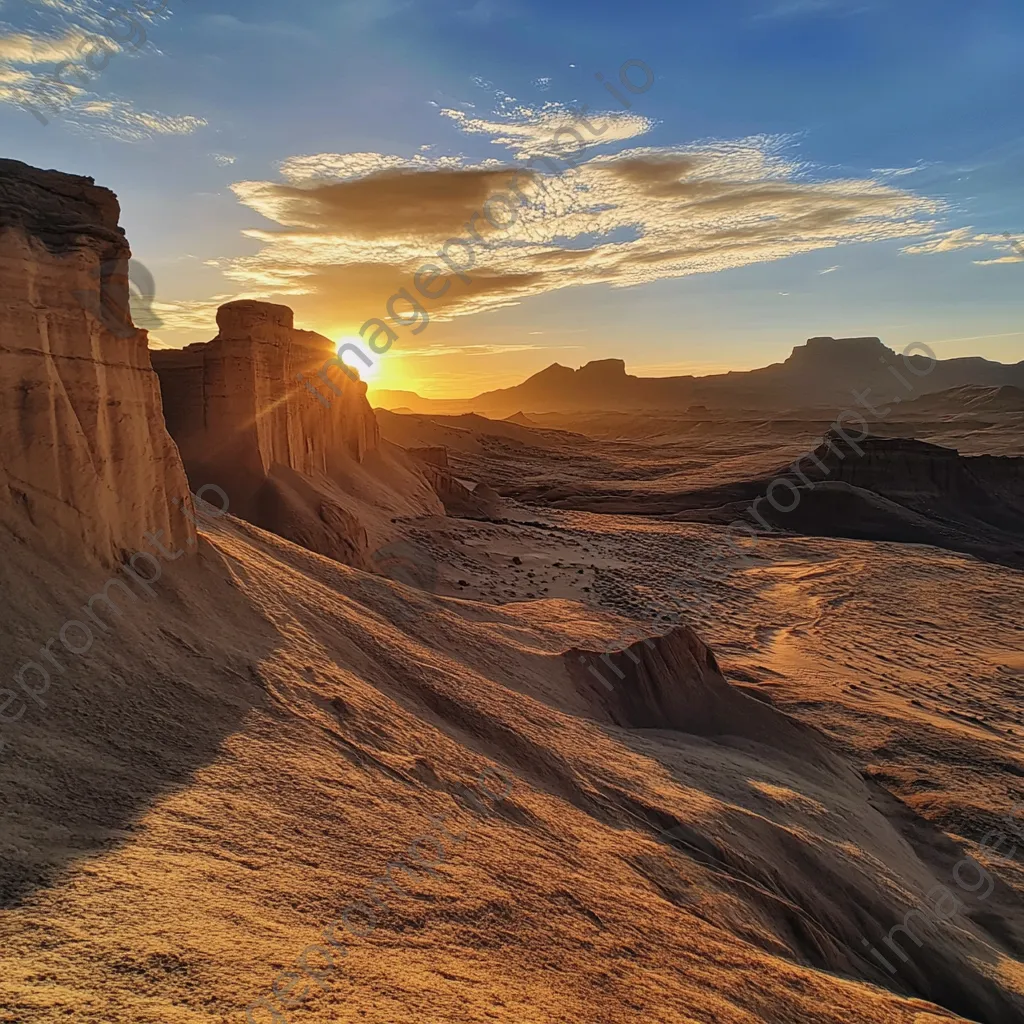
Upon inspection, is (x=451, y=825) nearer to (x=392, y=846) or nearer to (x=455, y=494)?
(x=392, y=846)

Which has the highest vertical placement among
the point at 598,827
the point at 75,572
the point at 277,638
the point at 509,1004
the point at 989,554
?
the point at 75,572

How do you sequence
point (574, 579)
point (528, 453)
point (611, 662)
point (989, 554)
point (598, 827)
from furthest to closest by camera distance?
point (528, 453) → point (989, 554) → point (574, 579) → point (611, 662) → point (598, 827)

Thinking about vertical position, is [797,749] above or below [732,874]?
below

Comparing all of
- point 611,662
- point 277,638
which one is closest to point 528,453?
point 611,662

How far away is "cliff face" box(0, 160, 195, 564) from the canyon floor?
44cm

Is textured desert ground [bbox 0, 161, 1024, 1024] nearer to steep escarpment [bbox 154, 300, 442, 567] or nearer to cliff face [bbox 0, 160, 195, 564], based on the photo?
cliff face [bbox 0, 160, 195, 564]

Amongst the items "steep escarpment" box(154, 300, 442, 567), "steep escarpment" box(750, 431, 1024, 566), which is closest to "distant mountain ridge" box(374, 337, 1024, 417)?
"steep escarpment" box(750, 431, 1024, 566)

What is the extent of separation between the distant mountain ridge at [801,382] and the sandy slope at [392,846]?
13030cm

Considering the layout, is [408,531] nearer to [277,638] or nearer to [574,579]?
[574,579]

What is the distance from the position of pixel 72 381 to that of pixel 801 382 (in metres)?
165

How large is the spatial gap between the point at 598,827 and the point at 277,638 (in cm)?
312

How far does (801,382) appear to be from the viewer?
505 ft

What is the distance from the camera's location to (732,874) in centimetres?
550

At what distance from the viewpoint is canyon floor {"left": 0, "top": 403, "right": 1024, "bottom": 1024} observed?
2.78 metres
